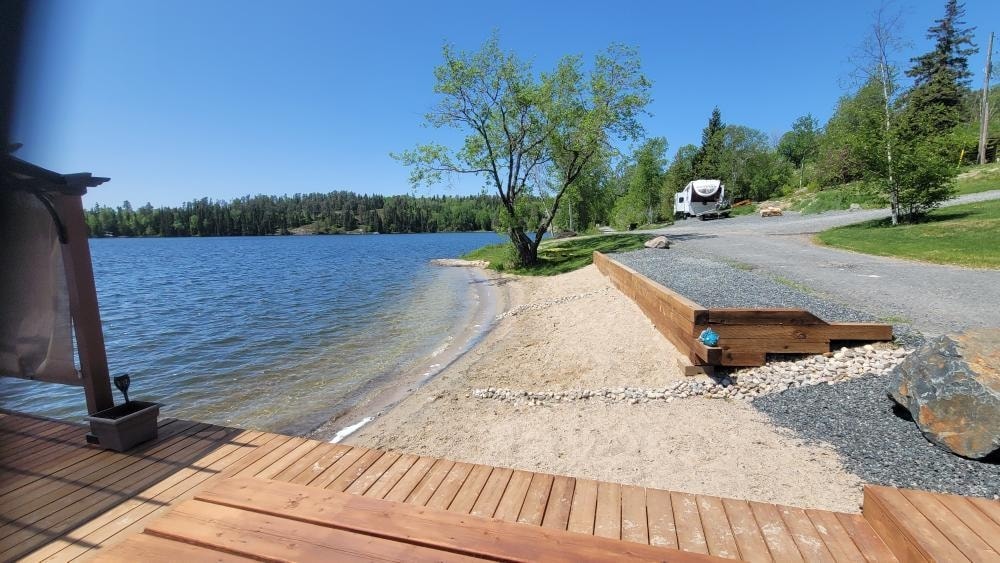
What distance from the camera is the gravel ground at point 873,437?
370 centimetres

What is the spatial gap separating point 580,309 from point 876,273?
297 inches

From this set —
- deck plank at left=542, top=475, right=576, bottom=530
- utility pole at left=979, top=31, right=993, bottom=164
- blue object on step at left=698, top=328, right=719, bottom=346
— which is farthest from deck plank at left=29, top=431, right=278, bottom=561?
utility pole at left=979, top=31, right=993, bottom=164

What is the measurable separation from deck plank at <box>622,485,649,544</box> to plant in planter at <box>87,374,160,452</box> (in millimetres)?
4161

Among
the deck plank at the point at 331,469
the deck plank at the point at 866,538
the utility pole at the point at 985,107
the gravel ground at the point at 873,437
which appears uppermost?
the utility pole at the point at 985,107

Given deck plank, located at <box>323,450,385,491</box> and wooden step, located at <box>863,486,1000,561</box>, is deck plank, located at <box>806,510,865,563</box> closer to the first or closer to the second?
wooden step, located at <box>863,486,1000,561</box>

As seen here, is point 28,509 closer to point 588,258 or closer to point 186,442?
point 186,442

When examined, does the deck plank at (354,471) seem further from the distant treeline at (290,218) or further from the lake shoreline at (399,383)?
the distant treeline at (290,218)

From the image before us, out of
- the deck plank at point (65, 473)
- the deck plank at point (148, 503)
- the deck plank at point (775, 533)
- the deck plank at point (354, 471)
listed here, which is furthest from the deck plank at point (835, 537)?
the deck plank at point (65, 473)

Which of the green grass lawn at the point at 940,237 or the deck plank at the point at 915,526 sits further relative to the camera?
the green grass lawn at the point at 940,237

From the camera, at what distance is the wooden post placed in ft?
12.1

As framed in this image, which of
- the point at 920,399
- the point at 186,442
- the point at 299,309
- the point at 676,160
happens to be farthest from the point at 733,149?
the point at 186,442

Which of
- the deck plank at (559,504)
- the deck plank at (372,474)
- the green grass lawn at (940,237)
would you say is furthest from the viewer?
the green grass lawn at (940,237)

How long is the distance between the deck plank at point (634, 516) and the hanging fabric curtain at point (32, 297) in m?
4.76

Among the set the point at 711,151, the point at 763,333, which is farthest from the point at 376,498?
the point at 711,151
